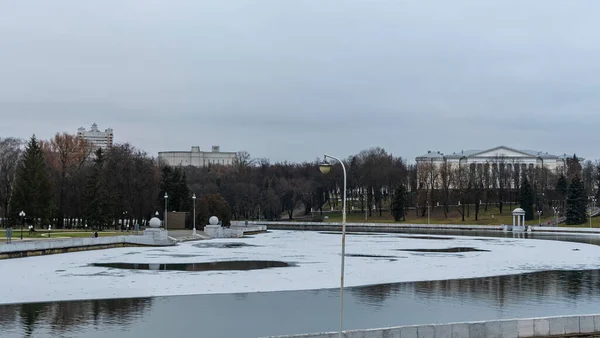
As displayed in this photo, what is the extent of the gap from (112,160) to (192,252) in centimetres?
3942

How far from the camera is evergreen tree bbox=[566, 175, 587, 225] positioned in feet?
360

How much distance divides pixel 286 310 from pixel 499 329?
364 inches

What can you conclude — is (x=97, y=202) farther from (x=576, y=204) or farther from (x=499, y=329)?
(x=576, y=204)

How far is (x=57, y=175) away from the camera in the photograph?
91.1 m

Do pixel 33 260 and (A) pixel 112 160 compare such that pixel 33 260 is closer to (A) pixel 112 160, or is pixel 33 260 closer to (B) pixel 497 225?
(A) pixel 112 160

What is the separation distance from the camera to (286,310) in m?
26.7

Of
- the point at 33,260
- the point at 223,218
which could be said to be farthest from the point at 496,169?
the point at 33,260

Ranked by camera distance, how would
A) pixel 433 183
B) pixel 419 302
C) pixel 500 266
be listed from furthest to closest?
pixel 433 183 < pixel 500 266 < pixel 419 302

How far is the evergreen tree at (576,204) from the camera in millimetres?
109750

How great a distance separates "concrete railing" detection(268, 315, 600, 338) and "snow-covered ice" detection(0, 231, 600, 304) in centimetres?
1410

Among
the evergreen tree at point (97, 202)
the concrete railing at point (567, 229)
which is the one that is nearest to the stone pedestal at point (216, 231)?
the evergreen tree at point (97, 202)

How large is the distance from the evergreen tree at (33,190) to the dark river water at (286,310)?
159 feet

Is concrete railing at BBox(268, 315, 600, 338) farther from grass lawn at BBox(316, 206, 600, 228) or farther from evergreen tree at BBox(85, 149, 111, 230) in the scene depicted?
grass lawn at BBox(316, 206, 600, 228)

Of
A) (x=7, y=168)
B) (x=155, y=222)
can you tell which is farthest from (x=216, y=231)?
(x=7, y=168)
